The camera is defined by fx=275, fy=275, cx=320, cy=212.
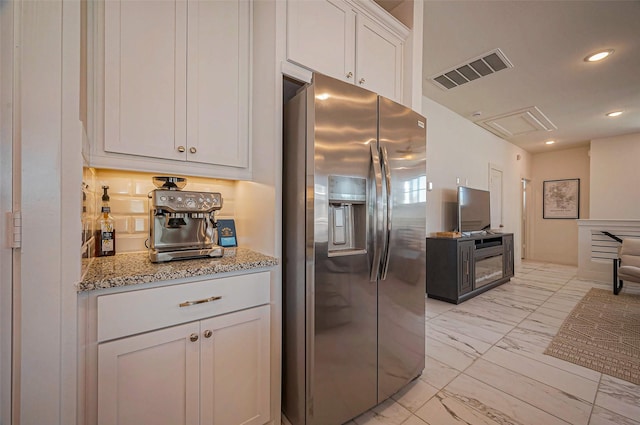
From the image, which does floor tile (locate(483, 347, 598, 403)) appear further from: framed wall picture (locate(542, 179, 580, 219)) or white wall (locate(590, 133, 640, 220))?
framed wall picture (locate(542, 179, 580, 219))

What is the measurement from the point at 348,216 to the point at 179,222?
0.89m

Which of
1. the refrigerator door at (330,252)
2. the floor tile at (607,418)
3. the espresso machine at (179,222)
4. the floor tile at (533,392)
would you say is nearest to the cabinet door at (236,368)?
the refrigerator door at (330,252)

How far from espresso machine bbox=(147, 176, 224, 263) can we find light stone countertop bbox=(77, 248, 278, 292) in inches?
2.1

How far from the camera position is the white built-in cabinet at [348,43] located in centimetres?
150

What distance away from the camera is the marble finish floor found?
1.57 metres

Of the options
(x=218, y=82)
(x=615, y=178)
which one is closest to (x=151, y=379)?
(x=218, y=82)

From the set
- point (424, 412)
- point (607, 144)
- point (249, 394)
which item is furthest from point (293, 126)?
point (607, 144)

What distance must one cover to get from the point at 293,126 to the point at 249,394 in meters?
1.34

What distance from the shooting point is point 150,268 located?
3.78 ft

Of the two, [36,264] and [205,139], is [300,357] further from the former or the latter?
[205,139]

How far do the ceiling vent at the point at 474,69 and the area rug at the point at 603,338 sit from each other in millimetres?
2804

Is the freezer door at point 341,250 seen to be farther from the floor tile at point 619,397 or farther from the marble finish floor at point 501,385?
the floor tile at point 619,397

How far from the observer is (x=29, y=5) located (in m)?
0.89

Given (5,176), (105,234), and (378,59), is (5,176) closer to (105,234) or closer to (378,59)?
(105,234)
